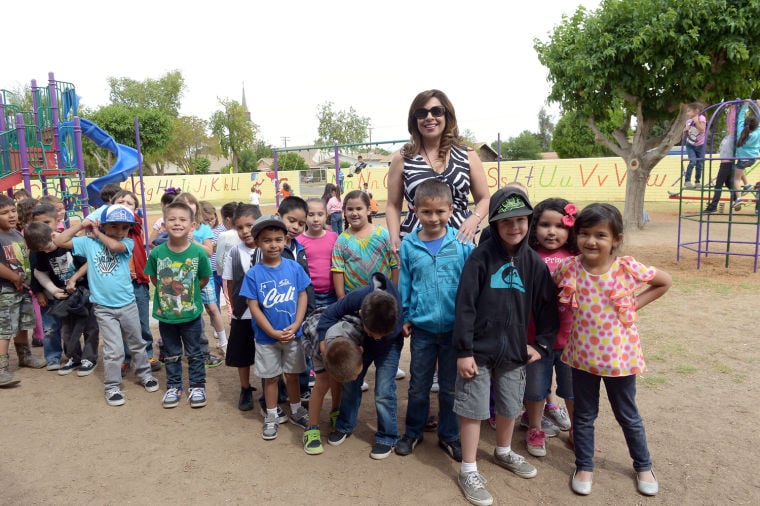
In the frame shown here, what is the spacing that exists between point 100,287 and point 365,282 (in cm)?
223

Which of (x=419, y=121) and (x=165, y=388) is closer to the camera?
(x=419, y=121)

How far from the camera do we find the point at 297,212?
384 cm

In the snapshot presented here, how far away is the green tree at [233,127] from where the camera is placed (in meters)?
51.7

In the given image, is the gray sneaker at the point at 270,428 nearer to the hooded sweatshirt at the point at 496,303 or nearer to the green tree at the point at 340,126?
the hooded sweatshirt at the point at 496,303

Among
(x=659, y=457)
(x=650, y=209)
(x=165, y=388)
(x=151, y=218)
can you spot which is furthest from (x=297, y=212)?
(x=151, y=218)

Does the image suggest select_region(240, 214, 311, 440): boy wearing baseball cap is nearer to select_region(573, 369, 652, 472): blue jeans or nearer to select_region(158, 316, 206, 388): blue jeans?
select_region(158, 316, 206, 388): blue jeans

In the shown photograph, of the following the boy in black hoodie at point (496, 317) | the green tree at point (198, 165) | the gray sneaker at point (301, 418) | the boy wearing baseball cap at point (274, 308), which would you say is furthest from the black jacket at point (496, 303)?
the green tree at point (198, 165)

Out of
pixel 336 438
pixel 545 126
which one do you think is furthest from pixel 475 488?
pixel 545 126

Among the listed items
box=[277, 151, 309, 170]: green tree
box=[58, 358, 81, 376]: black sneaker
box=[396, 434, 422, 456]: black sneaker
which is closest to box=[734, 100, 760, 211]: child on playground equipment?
box=[396, 434, 422, 456]: black sneaker

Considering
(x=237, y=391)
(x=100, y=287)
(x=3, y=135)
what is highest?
(x=3, y=135)

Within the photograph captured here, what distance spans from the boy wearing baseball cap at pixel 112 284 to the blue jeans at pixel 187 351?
14.0 inches

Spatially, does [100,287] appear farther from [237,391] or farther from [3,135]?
[3,135]

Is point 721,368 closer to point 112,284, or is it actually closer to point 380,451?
point 380,451

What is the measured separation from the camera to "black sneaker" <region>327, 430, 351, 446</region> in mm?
3260
